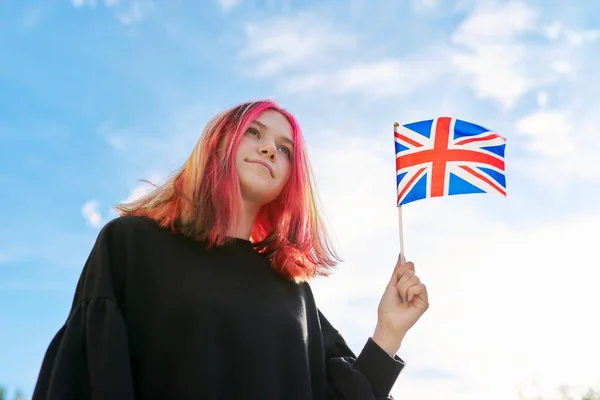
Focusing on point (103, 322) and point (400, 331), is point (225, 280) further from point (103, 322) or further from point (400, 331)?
point (400, 331)

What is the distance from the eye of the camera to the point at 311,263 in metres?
3.66

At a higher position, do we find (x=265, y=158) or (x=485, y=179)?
(x=485, y=179)

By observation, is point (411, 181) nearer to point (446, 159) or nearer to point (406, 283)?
point (446, 159)

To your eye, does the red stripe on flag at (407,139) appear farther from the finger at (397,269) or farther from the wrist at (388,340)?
the wrist at (388,340)

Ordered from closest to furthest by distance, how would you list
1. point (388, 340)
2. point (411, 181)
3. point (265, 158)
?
point (265, 158) < point (388, 340) < point (411, 181)

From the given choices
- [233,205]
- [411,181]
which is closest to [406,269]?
[411,181]

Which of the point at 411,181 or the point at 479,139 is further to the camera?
the point at 479,139

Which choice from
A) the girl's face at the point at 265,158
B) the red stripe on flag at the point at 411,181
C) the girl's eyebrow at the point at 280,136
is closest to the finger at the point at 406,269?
the red stripe on flag at the point at 411,181

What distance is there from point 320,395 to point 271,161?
3.70 ft

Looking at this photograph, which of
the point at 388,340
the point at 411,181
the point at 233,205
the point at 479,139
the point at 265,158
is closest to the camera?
the point at 233,205

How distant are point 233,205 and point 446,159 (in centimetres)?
141

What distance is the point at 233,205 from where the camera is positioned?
330 cm

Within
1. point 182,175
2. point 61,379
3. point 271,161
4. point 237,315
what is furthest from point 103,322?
point 271,161

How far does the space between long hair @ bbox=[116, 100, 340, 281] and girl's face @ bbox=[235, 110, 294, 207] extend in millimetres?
44
